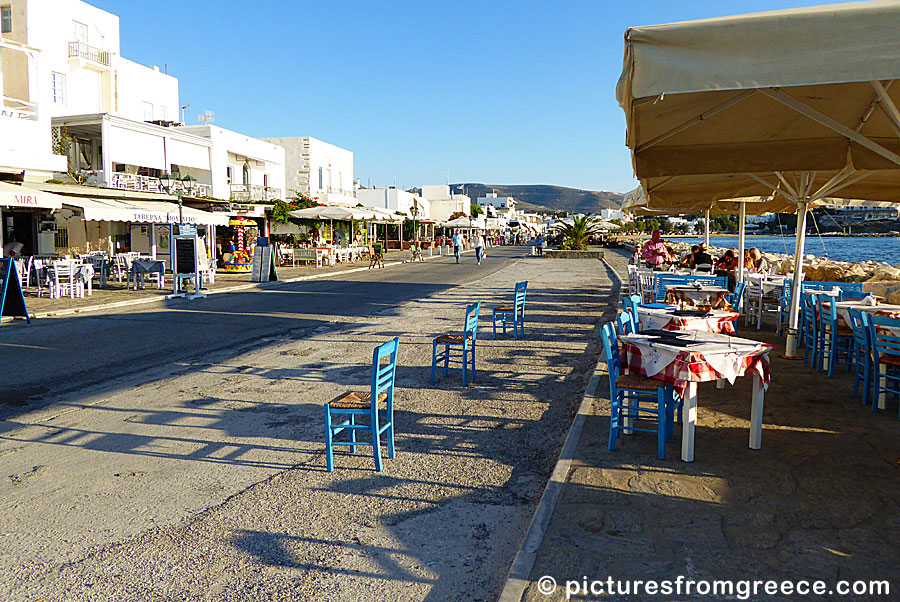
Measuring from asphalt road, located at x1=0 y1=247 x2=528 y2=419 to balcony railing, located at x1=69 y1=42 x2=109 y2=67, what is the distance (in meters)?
18.5

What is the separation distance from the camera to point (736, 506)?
4133 mm

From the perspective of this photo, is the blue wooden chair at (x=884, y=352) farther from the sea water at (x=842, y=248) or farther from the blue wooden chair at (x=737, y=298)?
the sea water at (x=842, y=248)

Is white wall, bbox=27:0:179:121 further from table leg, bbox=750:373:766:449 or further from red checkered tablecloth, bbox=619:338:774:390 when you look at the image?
table leg, bbox=750:373:766:449

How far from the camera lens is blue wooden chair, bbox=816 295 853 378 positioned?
764 centimetres

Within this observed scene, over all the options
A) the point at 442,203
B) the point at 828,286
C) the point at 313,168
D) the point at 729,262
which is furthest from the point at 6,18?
the point at 442,203

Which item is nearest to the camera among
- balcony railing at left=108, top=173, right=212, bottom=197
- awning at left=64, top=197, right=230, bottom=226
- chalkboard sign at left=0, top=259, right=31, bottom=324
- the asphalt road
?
the asphalt road

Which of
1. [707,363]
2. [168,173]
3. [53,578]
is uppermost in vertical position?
[168,173]

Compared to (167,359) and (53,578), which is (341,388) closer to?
(167,359)

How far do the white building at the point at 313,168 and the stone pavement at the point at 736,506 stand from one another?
1616 inches

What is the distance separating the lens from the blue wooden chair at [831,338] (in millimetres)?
7637

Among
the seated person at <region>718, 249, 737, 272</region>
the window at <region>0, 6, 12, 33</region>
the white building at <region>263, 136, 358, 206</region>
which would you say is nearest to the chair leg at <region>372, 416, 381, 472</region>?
the seated person at <region>718, 249, 737, 272</region>

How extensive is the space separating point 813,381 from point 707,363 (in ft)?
10.7

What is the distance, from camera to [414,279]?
24.7 metres

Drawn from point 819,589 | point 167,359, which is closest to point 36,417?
point 167,359
